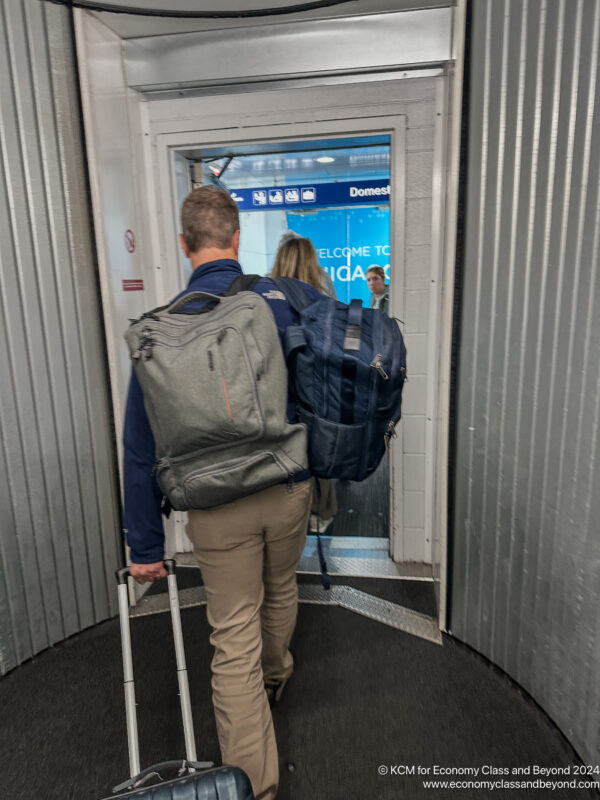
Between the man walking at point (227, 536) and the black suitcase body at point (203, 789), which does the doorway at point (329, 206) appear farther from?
the black suitcase body at point (203, 789)

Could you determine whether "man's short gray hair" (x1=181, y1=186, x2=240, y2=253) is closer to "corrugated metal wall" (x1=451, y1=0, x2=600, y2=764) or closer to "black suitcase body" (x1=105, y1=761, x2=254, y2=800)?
"corrugated metal wall" (x1=451, y1=0, x2=600, y2=764)

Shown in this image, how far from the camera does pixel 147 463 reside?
1.73 metres

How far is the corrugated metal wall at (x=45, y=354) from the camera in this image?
90.5 inches

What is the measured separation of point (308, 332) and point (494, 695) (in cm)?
176

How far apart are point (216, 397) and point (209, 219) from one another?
2.05 feet

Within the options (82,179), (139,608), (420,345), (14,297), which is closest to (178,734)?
(139,608)

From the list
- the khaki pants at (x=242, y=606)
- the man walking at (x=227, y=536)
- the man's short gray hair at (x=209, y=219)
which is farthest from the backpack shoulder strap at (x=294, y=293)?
the khaki pants at (x=242, y=606)

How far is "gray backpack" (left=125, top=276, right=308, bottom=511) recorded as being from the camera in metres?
1.46

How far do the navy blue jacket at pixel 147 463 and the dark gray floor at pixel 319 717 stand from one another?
0.90m

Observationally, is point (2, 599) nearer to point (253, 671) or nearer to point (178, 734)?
point (178, 734)

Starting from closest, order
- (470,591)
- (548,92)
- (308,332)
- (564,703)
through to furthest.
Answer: (308,332) → (548,92) → (564,703) → (470,591)

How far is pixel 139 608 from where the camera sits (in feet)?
9.71

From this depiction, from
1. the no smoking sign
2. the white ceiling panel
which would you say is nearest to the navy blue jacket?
the no smoking sign

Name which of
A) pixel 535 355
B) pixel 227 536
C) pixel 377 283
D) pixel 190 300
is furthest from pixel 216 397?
pixel 377 283
